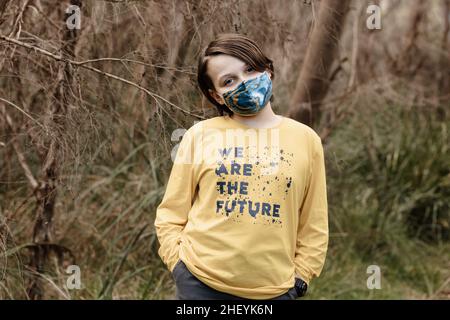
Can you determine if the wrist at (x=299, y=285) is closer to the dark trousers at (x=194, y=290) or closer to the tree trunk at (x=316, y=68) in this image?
the dark trousers at (x=194, y=290)

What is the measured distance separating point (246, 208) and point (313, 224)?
33 cm

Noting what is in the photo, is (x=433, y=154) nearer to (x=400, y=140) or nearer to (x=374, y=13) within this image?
(x=400, y=140)

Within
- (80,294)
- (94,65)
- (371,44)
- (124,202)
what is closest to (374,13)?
(94,65)

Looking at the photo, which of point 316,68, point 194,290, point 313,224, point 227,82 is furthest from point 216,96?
point 316,68

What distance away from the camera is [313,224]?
2492 mm

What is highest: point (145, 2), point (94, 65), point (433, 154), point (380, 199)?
point (145, 2)

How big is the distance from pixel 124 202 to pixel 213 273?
2593 mm

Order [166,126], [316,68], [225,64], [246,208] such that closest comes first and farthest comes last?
[246,208] → [225,64] → [166,126] → [316,68]

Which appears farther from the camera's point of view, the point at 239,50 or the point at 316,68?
the point at 316,68

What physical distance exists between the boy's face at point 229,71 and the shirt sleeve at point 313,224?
339mm

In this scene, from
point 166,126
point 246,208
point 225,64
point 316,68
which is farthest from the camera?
point 316,68

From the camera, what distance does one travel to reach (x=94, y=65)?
3.35 meters

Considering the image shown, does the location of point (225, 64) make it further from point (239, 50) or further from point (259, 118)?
point (259, 118)

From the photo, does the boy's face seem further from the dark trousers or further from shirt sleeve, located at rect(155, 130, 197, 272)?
the dark trousers
